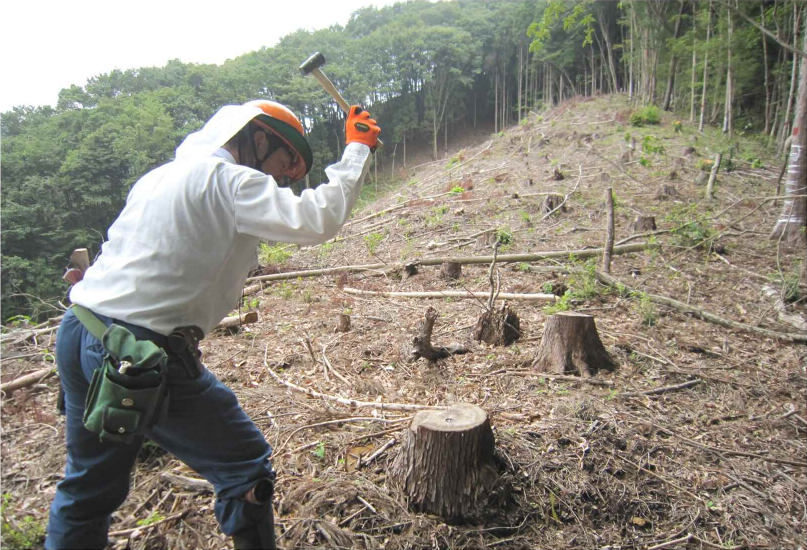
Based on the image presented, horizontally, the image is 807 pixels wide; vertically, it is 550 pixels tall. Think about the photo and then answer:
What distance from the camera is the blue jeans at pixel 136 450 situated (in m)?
1.58

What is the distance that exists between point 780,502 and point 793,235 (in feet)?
20.7

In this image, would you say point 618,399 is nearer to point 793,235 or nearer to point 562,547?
point 562,547

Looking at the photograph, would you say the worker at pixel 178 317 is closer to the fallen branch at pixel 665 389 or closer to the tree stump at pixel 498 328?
the fallen branch at pixel 665 389

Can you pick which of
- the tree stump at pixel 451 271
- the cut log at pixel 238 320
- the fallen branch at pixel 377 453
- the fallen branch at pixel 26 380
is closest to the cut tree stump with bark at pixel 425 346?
the fallen branch at pixel 377 453

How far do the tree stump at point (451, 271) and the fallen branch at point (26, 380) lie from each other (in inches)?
193

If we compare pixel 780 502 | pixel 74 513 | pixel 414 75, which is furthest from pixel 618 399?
pixel 414 75

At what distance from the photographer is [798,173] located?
701cm

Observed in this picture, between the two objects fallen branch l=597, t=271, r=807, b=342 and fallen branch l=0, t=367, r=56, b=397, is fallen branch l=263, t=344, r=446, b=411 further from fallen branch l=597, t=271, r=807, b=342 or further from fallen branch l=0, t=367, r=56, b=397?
fallen branch l=597, t=271, r=807, b=342

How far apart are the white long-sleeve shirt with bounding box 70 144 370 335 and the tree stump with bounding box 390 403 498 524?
1.32m

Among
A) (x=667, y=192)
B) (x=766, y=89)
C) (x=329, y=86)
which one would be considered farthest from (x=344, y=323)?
(x=766, y=89)

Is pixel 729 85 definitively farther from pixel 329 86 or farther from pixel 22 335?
pixel 22 335

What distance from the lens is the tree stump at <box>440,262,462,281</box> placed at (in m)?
6.90

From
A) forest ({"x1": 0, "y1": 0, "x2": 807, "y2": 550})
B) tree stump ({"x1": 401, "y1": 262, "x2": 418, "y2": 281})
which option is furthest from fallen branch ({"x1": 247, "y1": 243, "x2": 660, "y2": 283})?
tree stump ({"x1": 401, "y1": 262, "x2": 418, "y2": 281})

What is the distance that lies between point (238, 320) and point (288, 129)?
4.11 m
